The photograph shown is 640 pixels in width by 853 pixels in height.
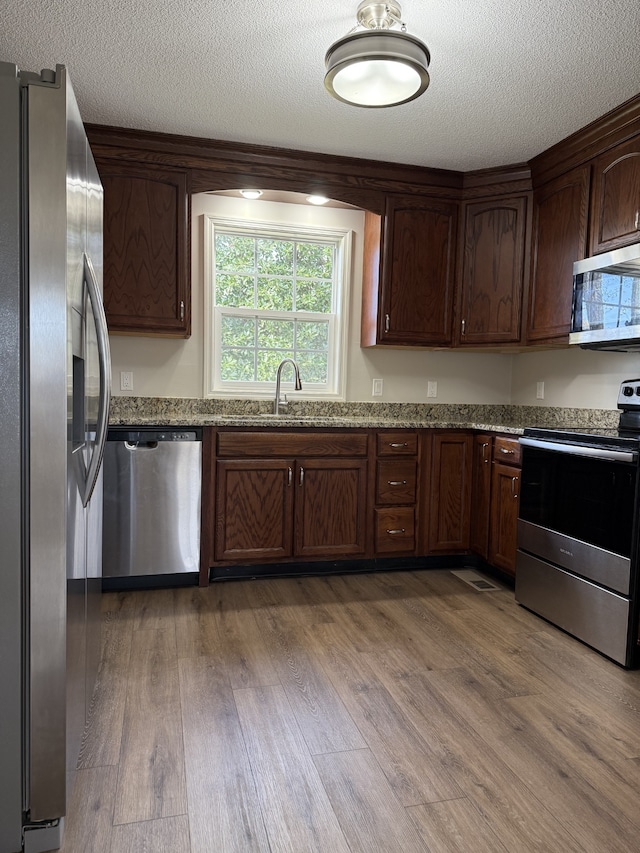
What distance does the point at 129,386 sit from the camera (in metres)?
3.57

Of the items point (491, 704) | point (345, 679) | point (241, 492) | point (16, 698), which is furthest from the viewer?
point (241, 492)

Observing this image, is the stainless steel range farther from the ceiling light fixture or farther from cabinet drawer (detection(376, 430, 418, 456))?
the ceiling light fixture

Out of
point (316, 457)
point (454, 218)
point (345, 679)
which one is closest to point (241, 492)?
point (316, 457)

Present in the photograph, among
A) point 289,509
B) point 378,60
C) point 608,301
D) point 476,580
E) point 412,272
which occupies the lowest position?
point 476,580

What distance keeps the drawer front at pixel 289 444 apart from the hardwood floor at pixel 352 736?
816 millimetres

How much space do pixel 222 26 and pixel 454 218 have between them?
194 cm

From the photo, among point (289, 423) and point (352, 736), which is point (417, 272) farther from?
point (352, 736)

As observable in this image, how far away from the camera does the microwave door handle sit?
1506 millimetres

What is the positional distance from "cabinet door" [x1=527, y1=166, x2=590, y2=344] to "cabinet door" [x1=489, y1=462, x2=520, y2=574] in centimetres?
82

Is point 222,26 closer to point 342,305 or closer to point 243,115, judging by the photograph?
point 243,115

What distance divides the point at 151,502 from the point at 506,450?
191 cm

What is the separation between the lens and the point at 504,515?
10.8 ft

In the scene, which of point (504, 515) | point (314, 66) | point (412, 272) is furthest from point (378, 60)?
point (504, 515)

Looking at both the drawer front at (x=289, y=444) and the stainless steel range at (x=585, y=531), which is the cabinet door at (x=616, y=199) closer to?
the stainless steel range at (x=585, y=531)
